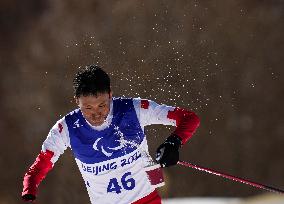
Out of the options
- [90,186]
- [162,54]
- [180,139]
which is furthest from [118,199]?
[162,54]

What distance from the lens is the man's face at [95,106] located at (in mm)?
3711

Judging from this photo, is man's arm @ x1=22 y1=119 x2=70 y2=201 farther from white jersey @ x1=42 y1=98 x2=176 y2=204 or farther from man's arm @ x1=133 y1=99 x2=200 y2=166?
man's arm @ x1=133 y1=99 x2=200 y2=166

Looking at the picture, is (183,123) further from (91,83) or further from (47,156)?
(47,156)

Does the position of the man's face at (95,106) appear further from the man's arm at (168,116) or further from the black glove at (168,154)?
the black glove at (168,154)

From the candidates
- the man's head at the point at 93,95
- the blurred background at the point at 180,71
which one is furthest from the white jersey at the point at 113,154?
the blurred background at the point at 180,71

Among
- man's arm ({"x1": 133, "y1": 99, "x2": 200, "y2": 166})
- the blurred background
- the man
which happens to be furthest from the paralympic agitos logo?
the blurred background

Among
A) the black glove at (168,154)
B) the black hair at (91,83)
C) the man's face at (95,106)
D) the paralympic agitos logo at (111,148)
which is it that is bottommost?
the black glove at (168,154)

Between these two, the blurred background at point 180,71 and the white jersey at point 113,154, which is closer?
the white jersey at point 113,154

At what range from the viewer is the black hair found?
3.73 m

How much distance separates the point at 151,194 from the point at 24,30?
29.8 ft

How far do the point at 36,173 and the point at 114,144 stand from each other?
496mm

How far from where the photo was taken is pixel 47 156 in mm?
3934

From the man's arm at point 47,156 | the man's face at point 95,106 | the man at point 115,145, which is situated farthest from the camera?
the man at point 115,145

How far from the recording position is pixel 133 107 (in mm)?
3996
